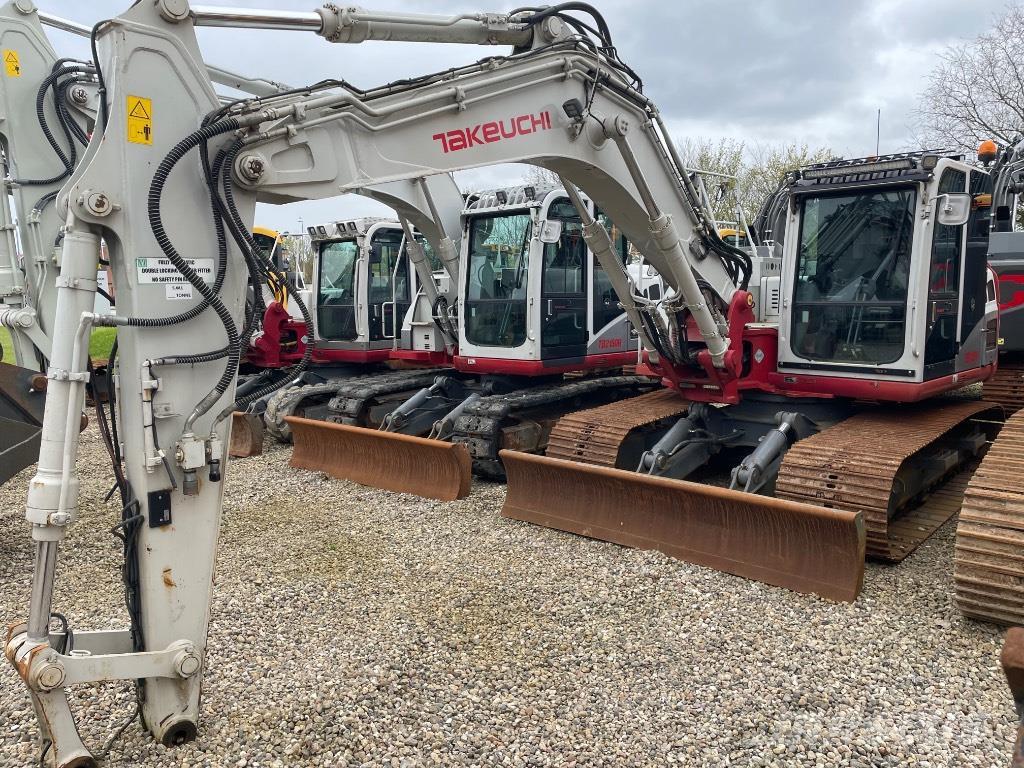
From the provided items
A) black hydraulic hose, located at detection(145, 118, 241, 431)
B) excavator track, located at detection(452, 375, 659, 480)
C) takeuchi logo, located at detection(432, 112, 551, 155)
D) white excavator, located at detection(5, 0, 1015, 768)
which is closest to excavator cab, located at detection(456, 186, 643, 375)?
excavator track, located at detection(452, 375, 659, 480)

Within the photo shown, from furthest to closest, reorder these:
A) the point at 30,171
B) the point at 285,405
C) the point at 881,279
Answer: the point at 285,405
the point at 30,171
the point at 881,279

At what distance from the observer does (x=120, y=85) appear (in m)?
2.92

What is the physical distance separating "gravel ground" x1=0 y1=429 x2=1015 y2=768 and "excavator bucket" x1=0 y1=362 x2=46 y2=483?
0.71m

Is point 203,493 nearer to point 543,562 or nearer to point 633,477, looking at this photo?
point 543,562

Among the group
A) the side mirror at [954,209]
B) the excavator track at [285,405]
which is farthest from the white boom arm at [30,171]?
the side mirror at [954,209]

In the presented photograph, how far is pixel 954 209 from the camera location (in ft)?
17.2

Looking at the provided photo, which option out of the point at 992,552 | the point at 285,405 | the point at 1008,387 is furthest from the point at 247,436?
the point at 1008,387

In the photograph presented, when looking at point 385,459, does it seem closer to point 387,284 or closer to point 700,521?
point 700,521

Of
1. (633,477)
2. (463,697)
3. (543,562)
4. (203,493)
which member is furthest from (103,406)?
(633,477)

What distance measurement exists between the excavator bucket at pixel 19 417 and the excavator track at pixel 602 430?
3.80 metres

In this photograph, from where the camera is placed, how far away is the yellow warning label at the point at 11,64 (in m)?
6.32

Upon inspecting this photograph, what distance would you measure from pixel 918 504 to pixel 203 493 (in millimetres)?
5265

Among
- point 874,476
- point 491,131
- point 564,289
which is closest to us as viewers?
point 491,131

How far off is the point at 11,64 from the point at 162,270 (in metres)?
4.73
